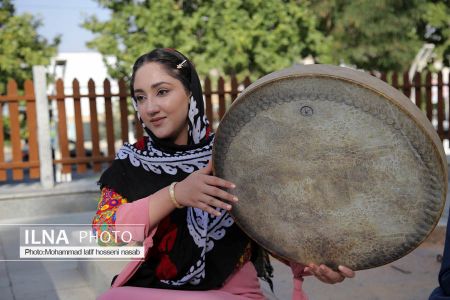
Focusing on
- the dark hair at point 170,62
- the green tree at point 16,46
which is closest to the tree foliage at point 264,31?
the green tree at point 16,46

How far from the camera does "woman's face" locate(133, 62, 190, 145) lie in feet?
5.74

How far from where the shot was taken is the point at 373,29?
1452cm

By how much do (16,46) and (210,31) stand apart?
5845 millimetres

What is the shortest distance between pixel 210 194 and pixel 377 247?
48 cm

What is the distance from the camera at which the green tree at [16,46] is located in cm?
1464

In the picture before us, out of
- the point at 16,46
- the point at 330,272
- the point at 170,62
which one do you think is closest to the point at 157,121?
the point at 170,62

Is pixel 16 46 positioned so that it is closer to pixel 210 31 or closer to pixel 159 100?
pixel 210 31

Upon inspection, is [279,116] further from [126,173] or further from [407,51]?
[407,51]

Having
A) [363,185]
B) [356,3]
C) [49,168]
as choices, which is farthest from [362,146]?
[356,3]

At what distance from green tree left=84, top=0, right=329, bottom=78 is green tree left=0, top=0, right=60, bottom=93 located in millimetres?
2733

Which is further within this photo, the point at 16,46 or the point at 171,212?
the point at 16,46

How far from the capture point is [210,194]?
4.71ft

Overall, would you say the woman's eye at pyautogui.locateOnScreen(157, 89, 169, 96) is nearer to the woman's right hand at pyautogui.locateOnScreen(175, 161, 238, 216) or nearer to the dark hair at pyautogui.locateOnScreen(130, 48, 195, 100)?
the dark hair at pyautogui.locateOnScreen(130, 48, 195, 100)

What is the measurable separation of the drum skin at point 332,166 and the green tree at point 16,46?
14.4 metres
